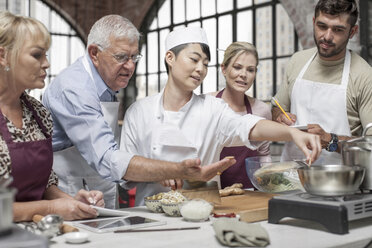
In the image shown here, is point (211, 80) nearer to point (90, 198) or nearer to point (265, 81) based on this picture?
point (265, 81)

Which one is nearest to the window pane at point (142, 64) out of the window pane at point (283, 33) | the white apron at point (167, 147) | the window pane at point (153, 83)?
the window pane at point (153, 83)

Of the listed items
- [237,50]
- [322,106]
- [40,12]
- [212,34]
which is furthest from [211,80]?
[322,106]

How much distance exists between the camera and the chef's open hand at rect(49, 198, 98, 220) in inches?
71.9

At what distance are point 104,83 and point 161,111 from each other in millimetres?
322

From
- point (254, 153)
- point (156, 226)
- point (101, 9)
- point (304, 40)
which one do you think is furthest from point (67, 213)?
point (101, 9)

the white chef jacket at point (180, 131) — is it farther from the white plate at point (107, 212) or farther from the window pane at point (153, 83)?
the window pane at point (153, 83)

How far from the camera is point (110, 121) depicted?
2531 mm

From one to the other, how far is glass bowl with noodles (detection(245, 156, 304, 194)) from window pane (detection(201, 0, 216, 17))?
5.88m

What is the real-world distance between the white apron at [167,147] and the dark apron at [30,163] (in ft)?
1.84

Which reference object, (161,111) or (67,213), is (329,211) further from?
(161,111)

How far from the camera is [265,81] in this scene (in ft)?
21.8

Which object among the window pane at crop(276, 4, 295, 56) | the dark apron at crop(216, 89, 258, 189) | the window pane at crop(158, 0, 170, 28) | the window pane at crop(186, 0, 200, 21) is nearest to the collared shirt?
the dark apron at crop(216, 89, 258, 189)

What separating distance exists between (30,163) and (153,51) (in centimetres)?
770

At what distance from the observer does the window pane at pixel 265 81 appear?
6599 millimetres
